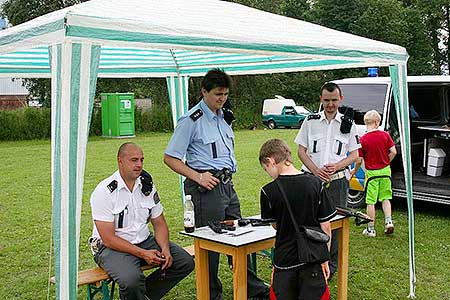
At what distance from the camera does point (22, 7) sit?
30438 millimetres

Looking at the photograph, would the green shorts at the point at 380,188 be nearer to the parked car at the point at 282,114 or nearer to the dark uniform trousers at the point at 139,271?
the dark uniform trousers at the point at 139,271

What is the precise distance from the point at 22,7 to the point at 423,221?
2839 cm

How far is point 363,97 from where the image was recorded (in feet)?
25.7

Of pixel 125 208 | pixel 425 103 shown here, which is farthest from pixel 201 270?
pixel 425 103

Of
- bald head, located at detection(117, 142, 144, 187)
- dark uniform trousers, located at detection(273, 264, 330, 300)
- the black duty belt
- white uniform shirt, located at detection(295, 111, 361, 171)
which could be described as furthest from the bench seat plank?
white uniform shirt, located at detection(295, 111, 361, 171)

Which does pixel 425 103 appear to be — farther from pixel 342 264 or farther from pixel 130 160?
pixel 130 160

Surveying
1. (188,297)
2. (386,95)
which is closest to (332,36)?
(188,297)

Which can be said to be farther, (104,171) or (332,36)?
(104,171)

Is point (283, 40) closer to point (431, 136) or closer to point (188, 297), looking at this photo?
point (188, 297)

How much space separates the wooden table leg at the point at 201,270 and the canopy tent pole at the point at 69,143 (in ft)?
3.95

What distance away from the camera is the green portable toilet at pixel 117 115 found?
20672 millimetres

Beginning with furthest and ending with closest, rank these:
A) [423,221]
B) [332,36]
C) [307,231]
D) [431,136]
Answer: [431,136]
[423,221]
[332,36]
[307,231]

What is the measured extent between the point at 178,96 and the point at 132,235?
2949 mm

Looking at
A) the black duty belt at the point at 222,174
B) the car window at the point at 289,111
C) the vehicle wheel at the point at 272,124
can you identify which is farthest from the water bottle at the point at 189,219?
the vehicle wheel at the point at 272,124
